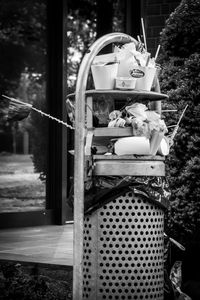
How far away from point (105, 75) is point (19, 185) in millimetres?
4184

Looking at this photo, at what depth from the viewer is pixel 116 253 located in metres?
4.19

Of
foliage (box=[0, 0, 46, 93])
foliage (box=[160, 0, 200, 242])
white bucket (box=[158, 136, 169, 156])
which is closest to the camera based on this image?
white bucket (box=[158, 136, 169, 156])

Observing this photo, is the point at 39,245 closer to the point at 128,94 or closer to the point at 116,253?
the point at 116,253

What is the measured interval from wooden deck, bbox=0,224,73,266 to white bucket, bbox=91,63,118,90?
156 centimetres

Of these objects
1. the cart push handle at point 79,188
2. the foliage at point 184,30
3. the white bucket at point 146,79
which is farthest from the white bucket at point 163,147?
the foliage at point 184,30

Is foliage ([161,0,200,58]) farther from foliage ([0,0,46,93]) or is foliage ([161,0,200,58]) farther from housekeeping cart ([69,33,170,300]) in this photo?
foliage ([0,0,46,93])

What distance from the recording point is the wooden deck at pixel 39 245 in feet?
17.9

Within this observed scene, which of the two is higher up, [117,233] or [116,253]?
[117,233]

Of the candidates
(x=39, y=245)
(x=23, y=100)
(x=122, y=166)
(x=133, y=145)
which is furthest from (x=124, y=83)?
(x=23, y=100)

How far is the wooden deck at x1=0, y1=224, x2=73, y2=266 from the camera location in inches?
A: 215

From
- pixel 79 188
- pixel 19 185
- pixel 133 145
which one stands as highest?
pixel 133 145

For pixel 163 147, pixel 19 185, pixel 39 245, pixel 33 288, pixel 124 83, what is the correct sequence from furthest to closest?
pixel 19 185 → pixel 39 245 → pixel 33 288 → pixel 163 147 → pixel 124 83

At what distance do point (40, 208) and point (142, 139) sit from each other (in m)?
4.22

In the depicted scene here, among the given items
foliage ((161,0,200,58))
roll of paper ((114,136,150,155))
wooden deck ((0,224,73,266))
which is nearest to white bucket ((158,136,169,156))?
roll of paper ((114,136,150,155))
